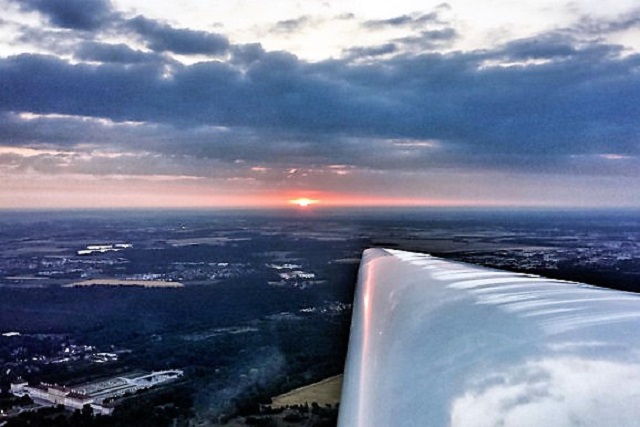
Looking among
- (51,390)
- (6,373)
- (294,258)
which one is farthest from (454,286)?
(294,258)

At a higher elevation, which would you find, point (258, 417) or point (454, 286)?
point (454, 286)

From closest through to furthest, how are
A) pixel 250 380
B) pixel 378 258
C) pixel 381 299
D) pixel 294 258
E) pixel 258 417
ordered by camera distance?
pixel 381 299 → pixel 378 258 → pixel 258 417 → pixel 250 380 → pixel 294 258

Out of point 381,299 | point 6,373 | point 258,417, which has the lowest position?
point 6,373

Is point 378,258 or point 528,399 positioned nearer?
point 528,399

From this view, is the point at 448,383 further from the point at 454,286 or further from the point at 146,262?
the point at 146,262

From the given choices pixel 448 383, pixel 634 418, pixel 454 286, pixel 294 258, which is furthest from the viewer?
pixel 294 258

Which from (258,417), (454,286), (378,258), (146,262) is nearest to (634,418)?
(454,286)

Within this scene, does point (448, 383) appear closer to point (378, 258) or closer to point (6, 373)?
point (378, 258)
